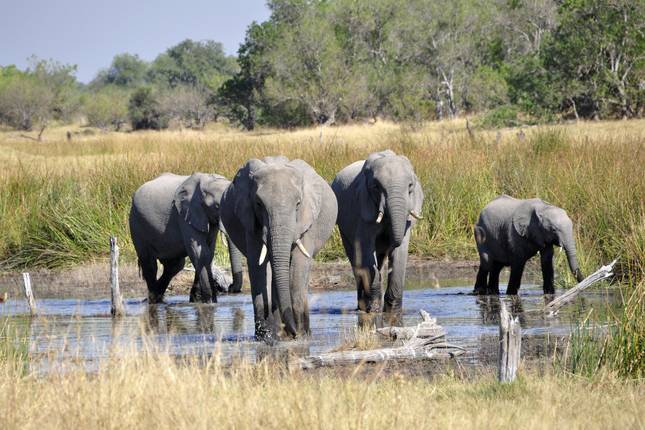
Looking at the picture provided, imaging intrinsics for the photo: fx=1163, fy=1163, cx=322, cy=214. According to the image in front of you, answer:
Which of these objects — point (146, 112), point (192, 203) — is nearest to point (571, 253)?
point (192, 203)

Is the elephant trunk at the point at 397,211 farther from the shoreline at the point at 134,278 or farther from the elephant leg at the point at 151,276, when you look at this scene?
the elephant leg at the point at 151,276

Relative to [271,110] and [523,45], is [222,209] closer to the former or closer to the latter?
[271,110]

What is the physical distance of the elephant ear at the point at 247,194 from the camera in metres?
9.94

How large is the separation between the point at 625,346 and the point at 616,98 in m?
41.1

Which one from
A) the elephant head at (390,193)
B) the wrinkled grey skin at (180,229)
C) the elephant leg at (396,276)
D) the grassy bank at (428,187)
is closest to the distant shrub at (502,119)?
the grassy bank at (428,187)

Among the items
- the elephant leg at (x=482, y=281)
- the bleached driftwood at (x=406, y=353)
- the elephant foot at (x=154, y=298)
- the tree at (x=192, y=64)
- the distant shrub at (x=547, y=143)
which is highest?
the tree at (x=192, y=64)

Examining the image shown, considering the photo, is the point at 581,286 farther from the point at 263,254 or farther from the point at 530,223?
the point at 530,223

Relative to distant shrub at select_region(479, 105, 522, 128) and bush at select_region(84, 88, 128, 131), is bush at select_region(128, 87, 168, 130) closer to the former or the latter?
bush at select_region(84, 88, 128, 131)

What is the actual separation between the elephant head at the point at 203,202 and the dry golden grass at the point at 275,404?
7.39 meters

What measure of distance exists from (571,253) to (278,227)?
18.0 feet

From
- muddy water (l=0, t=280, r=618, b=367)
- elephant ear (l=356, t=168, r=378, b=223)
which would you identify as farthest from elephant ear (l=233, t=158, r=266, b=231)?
elephant ear (l=356, t=168, r=378, b=223)

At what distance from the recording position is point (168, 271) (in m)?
16.2

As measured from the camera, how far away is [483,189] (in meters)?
18.7

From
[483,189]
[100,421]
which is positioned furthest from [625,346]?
[483,189]
